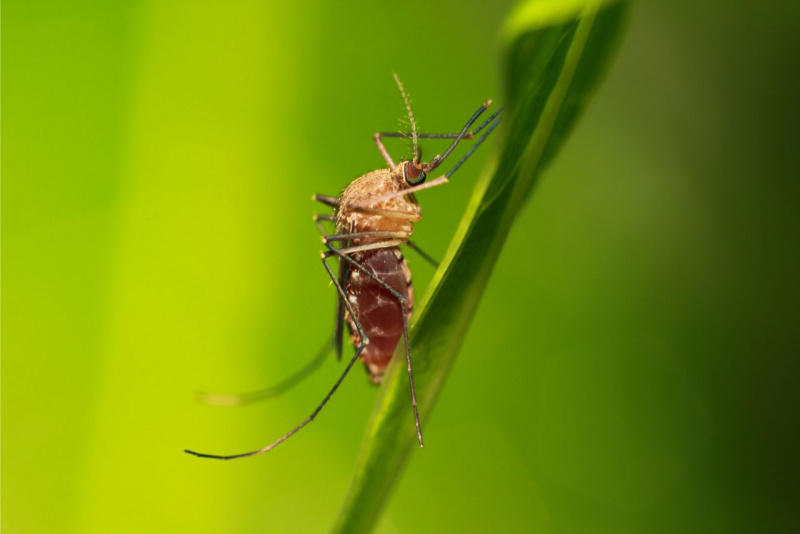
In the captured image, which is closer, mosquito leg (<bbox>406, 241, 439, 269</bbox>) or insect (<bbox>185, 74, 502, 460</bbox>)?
insect (<bbox>185, 74, 502, 460</bbox>)

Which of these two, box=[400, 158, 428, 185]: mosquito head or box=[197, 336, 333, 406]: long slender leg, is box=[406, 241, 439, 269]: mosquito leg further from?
box=[197, 336, 333, 406]: long slender leg

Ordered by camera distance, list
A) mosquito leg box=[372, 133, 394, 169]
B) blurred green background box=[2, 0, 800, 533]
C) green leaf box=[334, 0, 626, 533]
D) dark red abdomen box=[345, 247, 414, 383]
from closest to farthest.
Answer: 1. green leaf box=[334, 0, 626, 533]
2. blurred green background box=[2, 0, 800, 533]
3. dark red abdomen box=[345, 247, 414, 383]
4. mosquito leg box=[372, 133, 394, 169]

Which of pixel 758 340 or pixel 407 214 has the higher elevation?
pixel 407 214

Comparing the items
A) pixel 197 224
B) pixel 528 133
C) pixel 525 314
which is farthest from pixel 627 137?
pixel 528 133

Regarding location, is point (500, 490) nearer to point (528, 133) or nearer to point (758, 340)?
point (758, 340)

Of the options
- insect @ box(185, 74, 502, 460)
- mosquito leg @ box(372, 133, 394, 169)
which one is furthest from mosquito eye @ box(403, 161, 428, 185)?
mosquito leg @ box(372, 133, 394, 169)

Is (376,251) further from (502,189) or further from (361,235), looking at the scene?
(502,189)

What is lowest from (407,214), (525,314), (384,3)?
(525,314)
